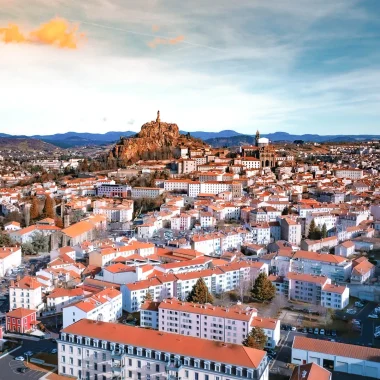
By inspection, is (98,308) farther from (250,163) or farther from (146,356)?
(250,163)

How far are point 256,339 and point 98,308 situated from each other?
555 centimetres

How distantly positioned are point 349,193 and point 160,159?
2161 cm

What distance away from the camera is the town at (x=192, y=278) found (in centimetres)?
1301

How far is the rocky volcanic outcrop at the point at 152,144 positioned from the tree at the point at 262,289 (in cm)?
3376

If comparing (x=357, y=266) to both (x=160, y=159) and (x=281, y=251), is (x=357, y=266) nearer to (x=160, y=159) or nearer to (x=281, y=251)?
(x=281, y=251)

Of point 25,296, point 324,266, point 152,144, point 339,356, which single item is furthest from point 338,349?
point 152,144

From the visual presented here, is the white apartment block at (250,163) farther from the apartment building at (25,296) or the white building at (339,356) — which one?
the white building at (339,356)

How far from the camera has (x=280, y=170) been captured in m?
48.1

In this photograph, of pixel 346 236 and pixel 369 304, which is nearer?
pixel 369 304

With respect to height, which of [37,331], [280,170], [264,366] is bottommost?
[37,331]

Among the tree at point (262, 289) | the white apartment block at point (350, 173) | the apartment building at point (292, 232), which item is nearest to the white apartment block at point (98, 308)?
the tree at point (262, 289)

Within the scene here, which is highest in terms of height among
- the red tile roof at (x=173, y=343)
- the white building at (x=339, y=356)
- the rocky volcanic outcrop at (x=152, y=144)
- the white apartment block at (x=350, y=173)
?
the rocky volcanic outcrop at (x=152, y=144)

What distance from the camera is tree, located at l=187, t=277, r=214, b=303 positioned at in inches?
713

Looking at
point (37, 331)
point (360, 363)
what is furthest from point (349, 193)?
point (37, 331)
